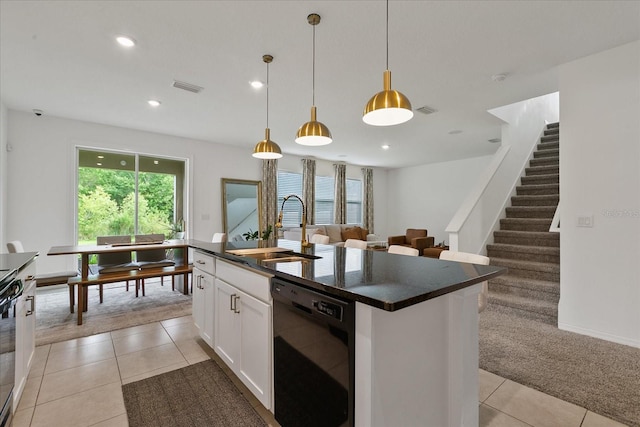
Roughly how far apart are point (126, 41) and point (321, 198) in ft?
21.0

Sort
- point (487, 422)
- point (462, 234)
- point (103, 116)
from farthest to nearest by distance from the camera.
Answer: point (103, 116) < point (462, 234) < point (487, 422)

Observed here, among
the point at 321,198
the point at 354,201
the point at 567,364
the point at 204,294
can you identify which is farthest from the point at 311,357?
the point at 354,201

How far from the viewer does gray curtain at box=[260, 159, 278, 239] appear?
6.98 m

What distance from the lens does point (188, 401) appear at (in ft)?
6.14

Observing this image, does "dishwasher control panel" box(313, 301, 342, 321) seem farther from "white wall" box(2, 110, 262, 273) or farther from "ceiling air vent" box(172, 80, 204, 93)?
"white wall" box(2, 110, 262, 273)

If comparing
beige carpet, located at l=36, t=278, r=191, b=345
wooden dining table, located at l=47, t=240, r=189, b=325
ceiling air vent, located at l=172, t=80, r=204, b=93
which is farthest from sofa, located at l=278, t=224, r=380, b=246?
ceiling air vent, located at l=172, t=80, r=204, b=93

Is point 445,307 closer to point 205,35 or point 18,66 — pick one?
point 205,35

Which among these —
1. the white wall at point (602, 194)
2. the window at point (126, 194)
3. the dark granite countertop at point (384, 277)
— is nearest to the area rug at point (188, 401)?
the dark granite countertop at point (384, 277)

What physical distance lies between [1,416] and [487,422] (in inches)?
102

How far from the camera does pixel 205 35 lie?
2.50 metres

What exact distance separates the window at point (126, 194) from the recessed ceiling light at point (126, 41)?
11.1 ft

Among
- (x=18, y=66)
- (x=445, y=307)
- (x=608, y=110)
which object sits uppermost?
(x=18, y=66)

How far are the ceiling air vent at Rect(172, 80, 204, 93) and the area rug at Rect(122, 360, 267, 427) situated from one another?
3.07 metres

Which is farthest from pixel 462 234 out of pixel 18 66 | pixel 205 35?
pixel 18 66
